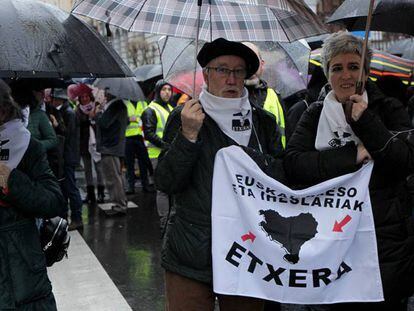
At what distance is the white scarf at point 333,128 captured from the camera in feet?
9.98

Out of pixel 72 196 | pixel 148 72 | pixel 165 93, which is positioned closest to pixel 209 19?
pixel 72 196

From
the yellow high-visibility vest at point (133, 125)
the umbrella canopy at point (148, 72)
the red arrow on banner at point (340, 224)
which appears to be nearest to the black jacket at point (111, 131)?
the yellow high-visibility vest at point (133, 125)

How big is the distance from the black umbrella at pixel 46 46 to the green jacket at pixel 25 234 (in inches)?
17.9

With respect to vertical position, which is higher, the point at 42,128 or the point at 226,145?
the point at 226,145

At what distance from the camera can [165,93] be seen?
1022 centimetres

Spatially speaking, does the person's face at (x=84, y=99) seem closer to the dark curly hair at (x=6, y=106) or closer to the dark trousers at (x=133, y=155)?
the dark trousers at (x=133, y=155)

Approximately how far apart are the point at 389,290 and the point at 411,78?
4.26 m

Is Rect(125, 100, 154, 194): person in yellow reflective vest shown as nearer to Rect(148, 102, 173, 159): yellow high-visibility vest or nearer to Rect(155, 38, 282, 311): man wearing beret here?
Rect(148, 102, 173, 159): yellow high-visibility vest

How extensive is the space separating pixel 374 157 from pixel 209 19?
4.19ft

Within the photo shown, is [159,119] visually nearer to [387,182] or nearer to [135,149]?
[135,149]

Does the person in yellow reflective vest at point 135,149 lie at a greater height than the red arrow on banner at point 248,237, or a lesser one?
lesser

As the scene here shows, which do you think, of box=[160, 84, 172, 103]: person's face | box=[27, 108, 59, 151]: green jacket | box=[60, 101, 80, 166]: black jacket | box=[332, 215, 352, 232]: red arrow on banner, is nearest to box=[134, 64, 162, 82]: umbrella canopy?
box=[160, 84, 172, 103]: person's face

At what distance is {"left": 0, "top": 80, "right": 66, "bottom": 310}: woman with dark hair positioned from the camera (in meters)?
3.21

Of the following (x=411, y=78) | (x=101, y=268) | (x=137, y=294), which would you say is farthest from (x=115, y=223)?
(x=411, y=78)
